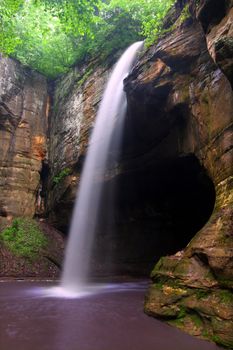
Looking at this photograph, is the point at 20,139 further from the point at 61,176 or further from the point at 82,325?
the point at 82,325

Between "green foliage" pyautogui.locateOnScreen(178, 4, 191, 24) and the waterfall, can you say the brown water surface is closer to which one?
the waterfall

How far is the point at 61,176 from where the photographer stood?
1356 cm

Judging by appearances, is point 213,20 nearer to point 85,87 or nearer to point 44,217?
point 85,87

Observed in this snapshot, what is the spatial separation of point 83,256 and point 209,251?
8868 mm

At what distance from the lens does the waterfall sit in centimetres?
1120

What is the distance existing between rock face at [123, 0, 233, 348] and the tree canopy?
1.50 m

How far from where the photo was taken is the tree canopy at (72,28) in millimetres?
10055

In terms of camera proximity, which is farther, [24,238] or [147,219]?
[147,219]

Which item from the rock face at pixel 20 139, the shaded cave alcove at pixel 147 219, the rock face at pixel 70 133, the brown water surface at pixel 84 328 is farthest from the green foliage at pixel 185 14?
the rock face at pixel 20 139

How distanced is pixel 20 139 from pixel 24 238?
4851mm

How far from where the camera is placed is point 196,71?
25.3ft

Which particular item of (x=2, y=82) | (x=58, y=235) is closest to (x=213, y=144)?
(x=58, y=235)

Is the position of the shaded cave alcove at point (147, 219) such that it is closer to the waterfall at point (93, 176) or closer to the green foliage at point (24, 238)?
the waterfall at point (93, 176)

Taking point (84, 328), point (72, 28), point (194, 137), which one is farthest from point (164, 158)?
point (84, 328)
